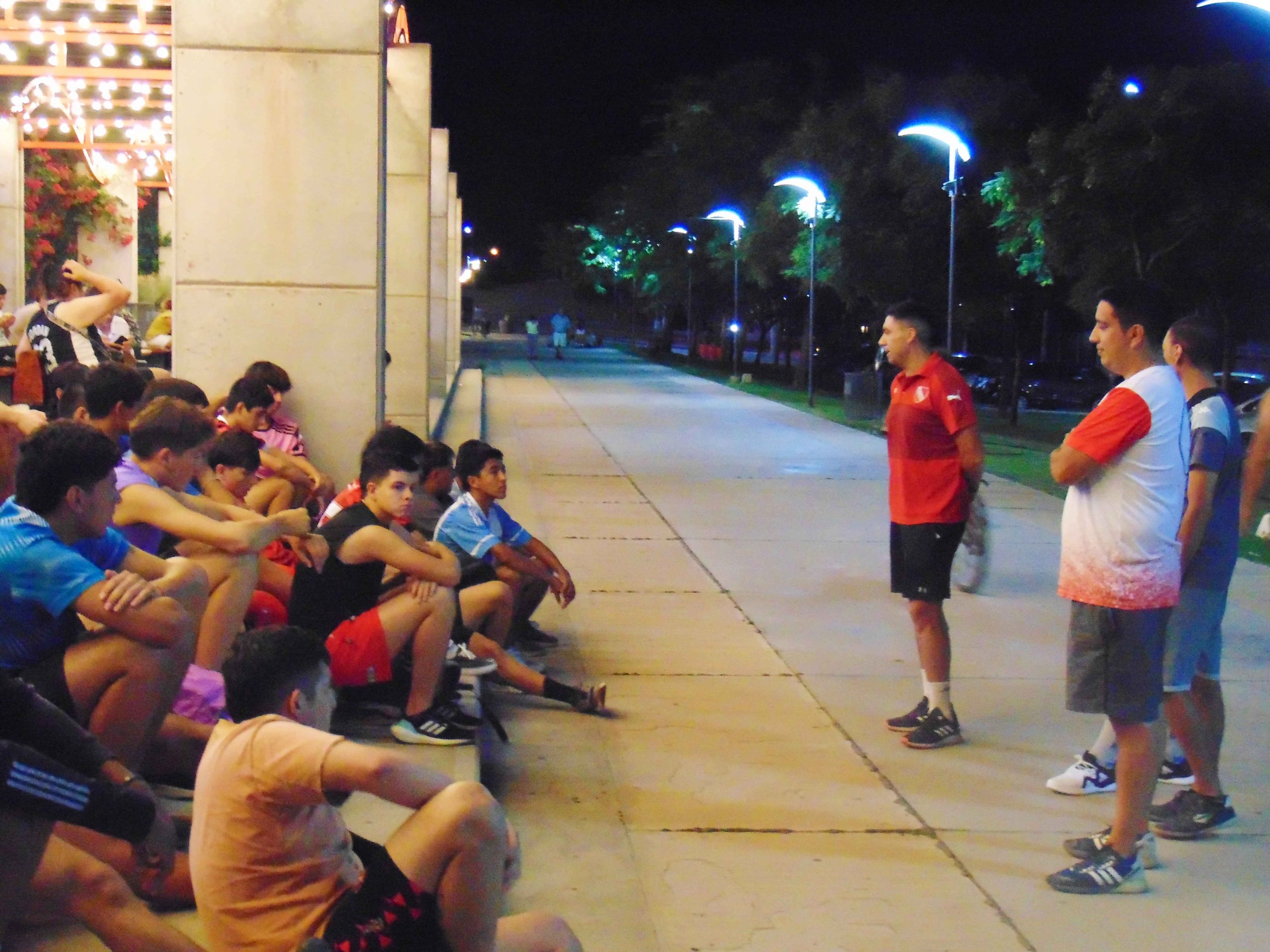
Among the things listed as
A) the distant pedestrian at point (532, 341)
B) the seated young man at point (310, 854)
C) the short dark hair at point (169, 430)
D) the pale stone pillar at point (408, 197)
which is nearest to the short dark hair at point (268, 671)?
the seated young man at point (310, 854)

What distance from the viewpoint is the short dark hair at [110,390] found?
5.78 metres

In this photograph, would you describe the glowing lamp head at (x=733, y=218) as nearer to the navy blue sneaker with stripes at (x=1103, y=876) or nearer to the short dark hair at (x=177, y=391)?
the short dark hair at (x=177, y=391)

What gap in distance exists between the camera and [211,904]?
3133 mm

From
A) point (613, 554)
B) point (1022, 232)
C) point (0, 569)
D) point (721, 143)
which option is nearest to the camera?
point (0, 569)

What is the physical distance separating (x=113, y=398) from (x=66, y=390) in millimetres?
1430

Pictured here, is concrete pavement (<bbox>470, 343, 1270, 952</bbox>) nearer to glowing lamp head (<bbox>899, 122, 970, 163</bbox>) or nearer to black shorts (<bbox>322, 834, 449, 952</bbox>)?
black shorts (<bbox>322, 834, 449, 952</bbox>)

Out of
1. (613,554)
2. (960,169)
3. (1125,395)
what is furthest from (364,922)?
(960,169)

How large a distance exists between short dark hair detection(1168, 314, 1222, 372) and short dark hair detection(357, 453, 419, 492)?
2.90 m

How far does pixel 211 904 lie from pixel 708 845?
2347 millimetres

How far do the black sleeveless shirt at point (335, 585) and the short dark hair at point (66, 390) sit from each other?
1232 mm

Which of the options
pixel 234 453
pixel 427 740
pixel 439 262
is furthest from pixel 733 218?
pixel 427 740

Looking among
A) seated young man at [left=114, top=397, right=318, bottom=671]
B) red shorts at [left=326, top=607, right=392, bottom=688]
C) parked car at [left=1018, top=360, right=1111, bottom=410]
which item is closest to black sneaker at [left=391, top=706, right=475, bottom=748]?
red shorts at [left=326, top=607, right=392, bottom=688]

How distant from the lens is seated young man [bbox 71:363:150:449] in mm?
5781

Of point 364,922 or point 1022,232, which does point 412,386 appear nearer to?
point 1022,232
